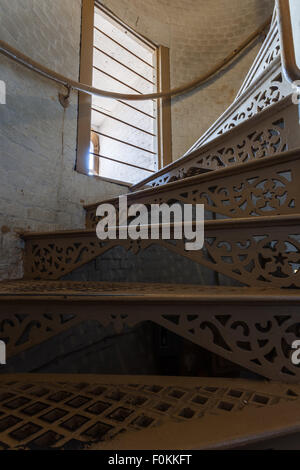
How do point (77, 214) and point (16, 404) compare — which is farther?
point (77, 214)

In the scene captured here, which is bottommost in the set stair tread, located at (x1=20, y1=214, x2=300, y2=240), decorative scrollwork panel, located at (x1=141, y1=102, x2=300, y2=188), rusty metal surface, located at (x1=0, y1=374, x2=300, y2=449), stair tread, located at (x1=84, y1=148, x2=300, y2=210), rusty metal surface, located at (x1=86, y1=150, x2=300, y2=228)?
rusty metal surface, located at (x1=0, y1=374, x2=300, y2=449)

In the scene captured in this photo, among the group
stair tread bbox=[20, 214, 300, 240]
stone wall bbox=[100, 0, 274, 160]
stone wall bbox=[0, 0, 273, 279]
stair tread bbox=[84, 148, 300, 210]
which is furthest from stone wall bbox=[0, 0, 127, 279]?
stone wall bbox=[100, 0, 274, 160]

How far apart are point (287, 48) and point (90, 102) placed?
1.68m

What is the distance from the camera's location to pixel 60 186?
191cm

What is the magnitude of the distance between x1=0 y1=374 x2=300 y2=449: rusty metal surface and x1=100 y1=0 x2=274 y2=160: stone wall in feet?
8.87

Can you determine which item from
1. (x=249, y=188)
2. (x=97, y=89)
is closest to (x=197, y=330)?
(x=249, y=188)

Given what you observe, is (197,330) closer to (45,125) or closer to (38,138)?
(38,138)

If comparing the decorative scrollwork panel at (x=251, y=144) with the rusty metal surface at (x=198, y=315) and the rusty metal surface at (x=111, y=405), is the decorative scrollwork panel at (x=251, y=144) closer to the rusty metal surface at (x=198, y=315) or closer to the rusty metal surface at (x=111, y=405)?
the rusty metal surface at (x=198, y=315)

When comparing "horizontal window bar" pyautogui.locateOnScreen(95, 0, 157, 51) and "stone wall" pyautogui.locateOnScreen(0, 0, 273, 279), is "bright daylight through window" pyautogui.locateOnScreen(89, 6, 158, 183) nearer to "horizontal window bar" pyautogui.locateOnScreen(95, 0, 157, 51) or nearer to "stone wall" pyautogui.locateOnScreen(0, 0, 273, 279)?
"horizontal window bar" pyautogui.locateOnScreen(95, 0, 157, 51)

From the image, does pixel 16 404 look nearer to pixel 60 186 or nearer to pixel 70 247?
pixel 70 247

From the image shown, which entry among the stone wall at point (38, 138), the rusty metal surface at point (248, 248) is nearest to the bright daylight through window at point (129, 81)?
the stone wall at point (38, 138)

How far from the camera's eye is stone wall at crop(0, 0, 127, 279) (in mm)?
1538

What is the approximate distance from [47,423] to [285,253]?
0.84 meters

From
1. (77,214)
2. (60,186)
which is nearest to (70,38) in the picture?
(60,186)
